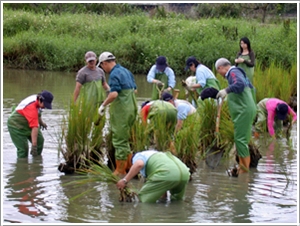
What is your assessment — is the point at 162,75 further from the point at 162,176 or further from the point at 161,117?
the point at 162,176

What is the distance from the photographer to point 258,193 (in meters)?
8.35

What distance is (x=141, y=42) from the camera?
24.9 m

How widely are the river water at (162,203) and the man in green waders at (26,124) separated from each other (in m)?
0.19

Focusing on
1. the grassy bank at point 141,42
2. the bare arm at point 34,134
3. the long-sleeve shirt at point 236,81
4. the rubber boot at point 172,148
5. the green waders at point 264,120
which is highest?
the grassy bank at point 141,42

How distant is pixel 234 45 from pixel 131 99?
1557 cm

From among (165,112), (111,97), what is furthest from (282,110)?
(111,97)

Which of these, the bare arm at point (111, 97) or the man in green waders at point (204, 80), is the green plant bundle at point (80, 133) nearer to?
the bare arm at point (111, 97)

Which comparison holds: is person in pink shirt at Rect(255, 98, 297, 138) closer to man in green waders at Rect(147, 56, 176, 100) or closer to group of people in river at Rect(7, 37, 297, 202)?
group of people in river at Rect(7, 37, 297, 202)

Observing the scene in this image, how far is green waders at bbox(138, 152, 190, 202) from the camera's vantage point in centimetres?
725

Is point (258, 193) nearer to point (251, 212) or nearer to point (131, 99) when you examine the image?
point (251, 212)

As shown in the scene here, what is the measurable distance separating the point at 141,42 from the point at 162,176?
706 inches

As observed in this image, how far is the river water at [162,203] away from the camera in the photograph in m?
7.10

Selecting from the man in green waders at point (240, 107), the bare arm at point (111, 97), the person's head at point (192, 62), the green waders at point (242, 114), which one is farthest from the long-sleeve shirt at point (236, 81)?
the person's head at point (192, 62)

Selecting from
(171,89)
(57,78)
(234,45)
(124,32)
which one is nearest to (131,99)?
(171,89)
